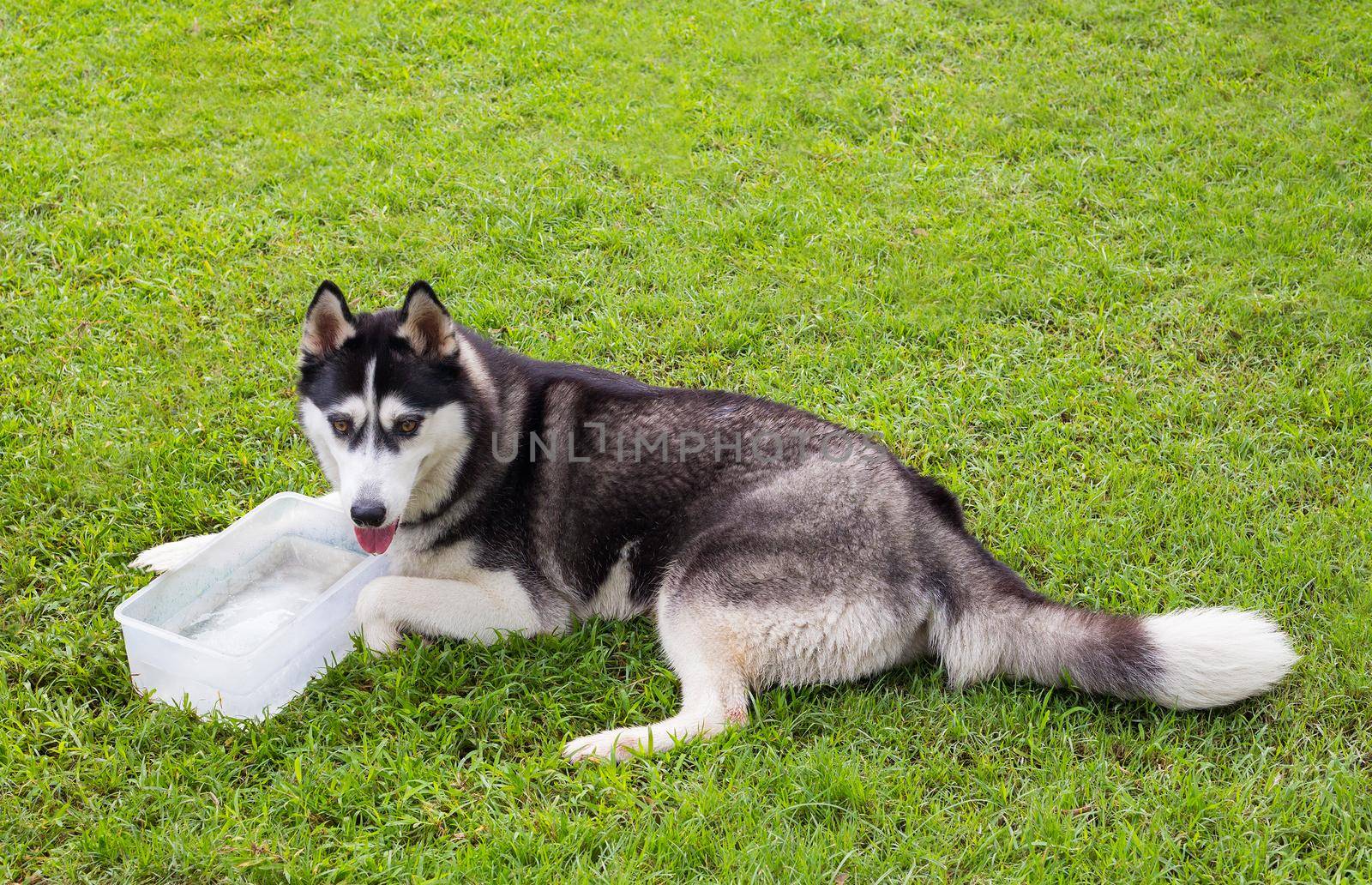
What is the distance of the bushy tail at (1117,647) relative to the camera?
3.59 meters

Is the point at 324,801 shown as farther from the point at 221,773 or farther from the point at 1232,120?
the point at 1232,120

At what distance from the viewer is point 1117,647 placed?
3623 mm

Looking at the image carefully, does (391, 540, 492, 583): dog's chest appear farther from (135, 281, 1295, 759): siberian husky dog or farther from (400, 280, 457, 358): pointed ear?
(400, 280, 457, 358): pointed ear

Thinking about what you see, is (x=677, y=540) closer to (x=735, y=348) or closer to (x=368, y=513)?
(x=368, y=513)

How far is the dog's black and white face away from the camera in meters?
3.87

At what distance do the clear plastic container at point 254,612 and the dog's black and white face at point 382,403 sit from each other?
390mm

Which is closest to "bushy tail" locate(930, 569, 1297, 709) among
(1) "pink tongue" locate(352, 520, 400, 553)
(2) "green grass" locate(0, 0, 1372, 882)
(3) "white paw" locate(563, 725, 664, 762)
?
(2) "green grass" locate(0, 0, 1372, 882)

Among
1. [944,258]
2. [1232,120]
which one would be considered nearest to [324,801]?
[944,258]

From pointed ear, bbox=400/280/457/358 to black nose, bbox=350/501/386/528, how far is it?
0.66m

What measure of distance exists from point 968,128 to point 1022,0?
2401 mm

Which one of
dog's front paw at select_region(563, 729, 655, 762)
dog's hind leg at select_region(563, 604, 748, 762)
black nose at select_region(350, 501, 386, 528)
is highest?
black nose at select_region(350, 501, 386, 528)

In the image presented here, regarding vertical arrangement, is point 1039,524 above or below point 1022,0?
below

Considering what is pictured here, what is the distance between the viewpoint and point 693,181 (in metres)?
7.54

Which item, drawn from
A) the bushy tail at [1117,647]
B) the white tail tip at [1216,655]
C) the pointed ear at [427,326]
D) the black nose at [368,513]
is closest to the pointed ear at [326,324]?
the pointed ear at [427,326]
